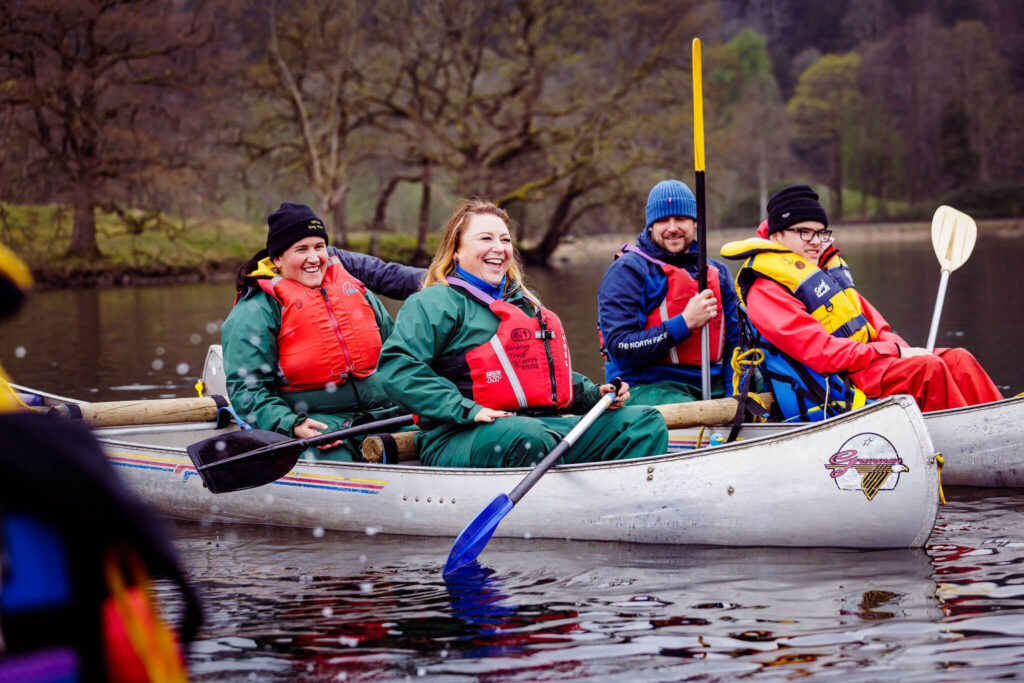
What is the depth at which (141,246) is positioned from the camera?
2383cm

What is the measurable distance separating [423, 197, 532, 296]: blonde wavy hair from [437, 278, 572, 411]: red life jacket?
4.2 inches

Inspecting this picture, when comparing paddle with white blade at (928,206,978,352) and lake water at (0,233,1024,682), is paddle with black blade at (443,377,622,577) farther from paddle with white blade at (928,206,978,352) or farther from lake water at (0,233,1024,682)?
paddle with white blade at (928,206,978,352)

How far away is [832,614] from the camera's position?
3381 millimetres

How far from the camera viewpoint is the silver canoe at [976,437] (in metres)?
5.14

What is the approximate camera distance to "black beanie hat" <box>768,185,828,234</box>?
5.02 meters

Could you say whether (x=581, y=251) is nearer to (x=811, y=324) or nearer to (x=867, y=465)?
(x=811, y=324)

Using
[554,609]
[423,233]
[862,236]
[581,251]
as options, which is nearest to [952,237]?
[554,609]

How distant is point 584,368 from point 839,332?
4885 millimetres

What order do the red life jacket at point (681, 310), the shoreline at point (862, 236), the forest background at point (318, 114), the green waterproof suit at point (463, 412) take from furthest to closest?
the shoreline at point (862, 236) → the forest background at point (318, 114) → the red life jacket at point (681, 310) → the green waterproof suit at point (463, 412)

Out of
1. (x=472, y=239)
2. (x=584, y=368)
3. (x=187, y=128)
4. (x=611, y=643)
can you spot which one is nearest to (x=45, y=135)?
(x=187, y=128)

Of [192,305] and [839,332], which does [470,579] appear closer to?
[839,332]

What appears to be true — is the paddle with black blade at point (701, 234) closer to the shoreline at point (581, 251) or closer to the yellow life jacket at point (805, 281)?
the yellow life jacket at point (805, 281)

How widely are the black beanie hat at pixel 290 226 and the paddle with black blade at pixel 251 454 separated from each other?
2.83 feet

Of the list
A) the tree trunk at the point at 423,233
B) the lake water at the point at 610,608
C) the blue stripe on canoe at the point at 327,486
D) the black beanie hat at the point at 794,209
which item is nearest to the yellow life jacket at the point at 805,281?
the black beanie hat at the point at 794,209
